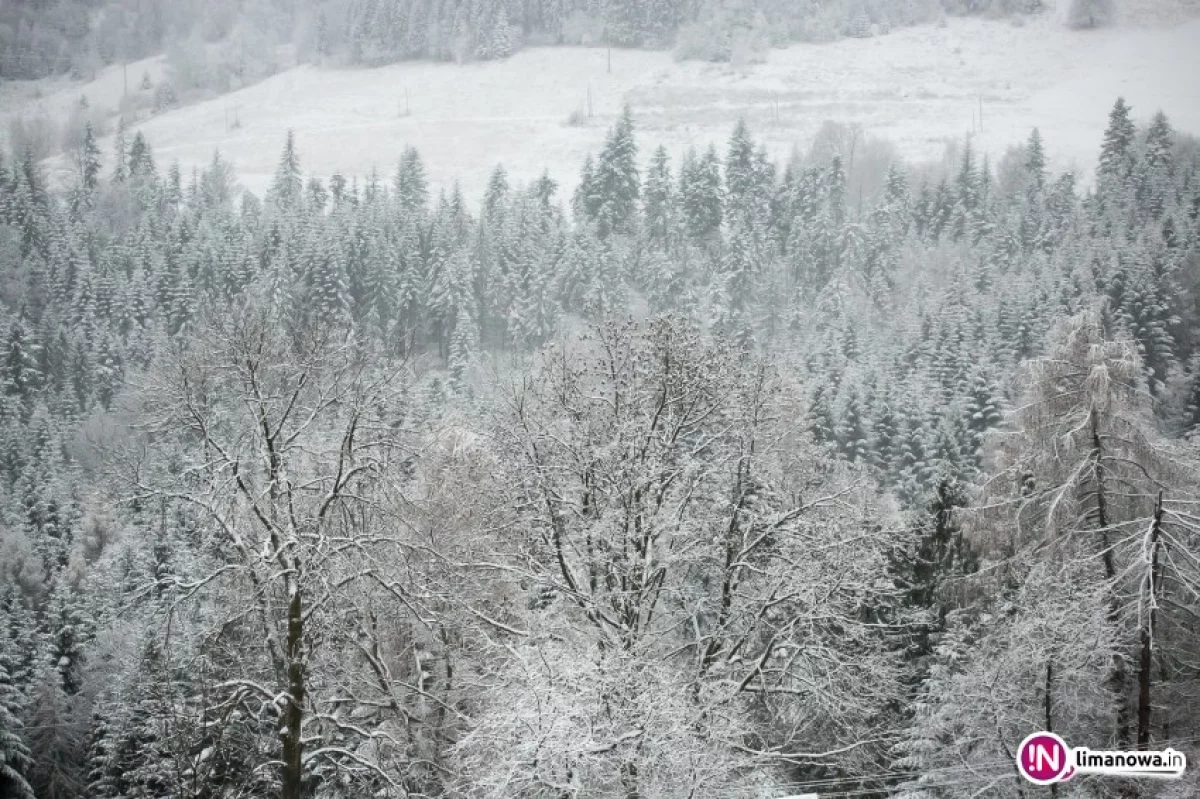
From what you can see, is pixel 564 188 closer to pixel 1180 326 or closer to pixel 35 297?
pixel 35 297

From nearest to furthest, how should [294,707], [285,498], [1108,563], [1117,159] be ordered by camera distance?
[294,707]
[285,498]
[1108,563]
[1117,159]

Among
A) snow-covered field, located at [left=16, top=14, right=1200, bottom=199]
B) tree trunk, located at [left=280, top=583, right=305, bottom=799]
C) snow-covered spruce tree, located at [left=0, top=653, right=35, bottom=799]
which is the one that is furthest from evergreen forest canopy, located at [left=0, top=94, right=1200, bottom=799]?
snow-covered field, located at [left=16, top=14, right=1200, bottom=199]

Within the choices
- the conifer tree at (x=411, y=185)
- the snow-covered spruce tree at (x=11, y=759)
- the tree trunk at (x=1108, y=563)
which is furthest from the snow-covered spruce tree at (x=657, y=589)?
the conifer tree at (x=411, y=185)

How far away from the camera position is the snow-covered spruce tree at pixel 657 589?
14.7m

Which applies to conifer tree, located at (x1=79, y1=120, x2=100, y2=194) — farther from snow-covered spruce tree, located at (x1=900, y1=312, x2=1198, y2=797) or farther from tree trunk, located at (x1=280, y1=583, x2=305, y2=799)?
tree trunk, located at (x1=280, y1=583, x2=305, y2=799)

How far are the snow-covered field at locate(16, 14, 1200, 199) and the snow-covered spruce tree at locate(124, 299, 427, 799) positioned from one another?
413ft

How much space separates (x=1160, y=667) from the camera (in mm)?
21812

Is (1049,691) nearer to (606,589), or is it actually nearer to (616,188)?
(606,589)

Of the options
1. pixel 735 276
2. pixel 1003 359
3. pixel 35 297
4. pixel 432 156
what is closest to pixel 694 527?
pixel 1003 359

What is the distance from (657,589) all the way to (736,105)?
572ft

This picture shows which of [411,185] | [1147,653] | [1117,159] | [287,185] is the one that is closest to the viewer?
[1147,653]

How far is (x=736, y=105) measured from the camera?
181000 millimetres

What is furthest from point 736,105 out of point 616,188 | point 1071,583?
point 1071,583

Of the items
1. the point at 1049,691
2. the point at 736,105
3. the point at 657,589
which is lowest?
the point at 1049,691
